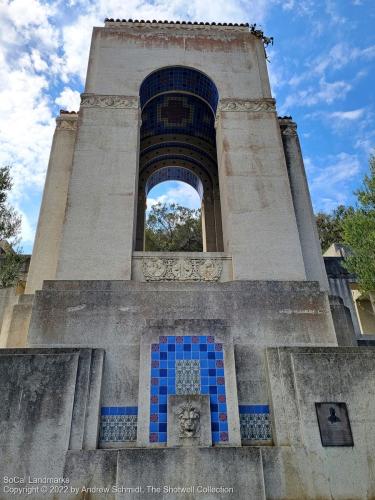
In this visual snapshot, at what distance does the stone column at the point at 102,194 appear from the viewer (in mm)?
9328

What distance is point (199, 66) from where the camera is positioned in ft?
41.8

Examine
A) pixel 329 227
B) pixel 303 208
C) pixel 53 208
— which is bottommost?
pixel 53 208

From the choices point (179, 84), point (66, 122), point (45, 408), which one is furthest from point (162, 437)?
point (179, 84)

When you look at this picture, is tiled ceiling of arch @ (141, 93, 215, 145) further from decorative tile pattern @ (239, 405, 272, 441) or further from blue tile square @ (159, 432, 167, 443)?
blue tile square @ (159, 432, 167, 443)

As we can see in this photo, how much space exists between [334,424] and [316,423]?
0.34 metres

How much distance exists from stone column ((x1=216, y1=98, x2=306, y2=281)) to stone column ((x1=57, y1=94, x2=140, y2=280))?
271 centimetres

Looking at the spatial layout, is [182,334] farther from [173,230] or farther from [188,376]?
[173,230]

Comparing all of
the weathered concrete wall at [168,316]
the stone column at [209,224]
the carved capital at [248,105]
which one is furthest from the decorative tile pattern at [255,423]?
the carved capital at [248,105]

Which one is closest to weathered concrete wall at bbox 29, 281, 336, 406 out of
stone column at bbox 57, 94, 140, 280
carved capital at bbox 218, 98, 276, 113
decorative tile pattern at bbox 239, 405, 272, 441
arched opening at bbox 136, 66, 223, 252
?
decorative tile pattern at bbox 239, 405, 272, 441

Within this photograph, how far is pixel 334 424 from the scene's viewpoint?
22.6ft

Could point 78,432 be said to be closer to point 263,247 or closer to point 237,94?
point 263,247

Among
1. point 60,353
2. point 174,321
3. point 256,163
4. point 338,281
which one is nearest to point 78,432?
point 60,353

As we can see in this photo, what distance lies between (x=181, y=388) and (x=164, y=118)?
37.1 feet

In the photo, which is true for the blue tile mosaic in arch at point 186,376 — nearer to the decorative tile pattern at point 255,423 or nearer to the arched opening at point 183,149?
the decorative tile pattern at point 255,423
